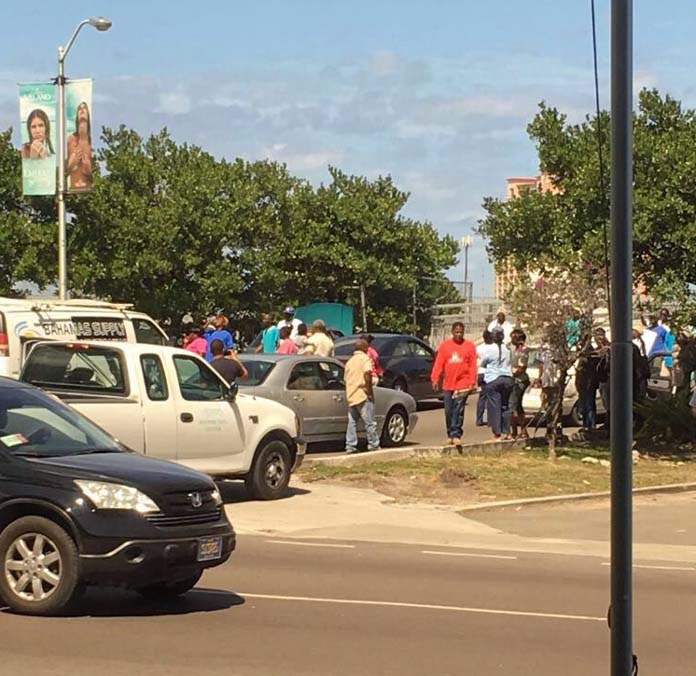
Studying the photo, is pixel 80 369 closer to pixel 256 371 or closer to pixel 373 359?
pixel 256 371

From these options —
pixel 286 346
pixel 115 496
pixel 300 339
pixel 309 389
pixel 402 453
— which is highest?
pixel 300 339

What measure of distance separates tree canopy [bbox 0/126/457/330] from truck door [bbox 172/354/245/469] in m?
32.0

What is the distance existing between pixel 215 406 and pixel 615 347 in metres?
12.0

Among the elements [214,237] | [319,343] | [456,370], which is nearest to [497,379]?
[456,370]

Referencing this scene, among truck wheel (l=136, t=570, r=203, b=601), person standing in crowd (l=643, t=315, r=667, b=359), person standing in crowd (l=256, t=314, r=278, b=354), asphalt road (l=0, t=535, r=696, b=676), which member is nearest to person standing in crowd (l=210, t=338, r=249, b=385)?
asphalt road (l=0, t=535, r=696, b=676)

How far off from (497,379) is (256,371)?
4.27 metres

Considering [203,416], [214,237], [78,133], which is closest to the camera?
[203,416]

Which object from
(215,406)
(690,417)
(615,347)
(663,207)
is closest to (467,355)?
(690,417)

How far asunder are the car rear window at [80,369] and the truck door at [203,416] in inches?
28.7

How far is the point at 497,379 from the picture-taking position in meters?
21.5

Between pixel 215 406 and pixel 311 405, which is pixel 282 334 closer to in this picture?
pixel 311 405

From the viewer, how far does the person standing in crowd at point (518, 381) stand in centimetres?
2231

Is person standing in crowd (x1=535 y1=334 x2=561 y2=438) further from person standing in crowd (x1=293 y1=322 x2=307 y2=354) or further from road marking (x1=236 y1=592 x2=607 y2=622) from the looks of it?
road marking (x1=236 y1=592 x2=607 y2=622)

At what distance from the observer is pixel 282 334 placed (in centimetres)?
2584
